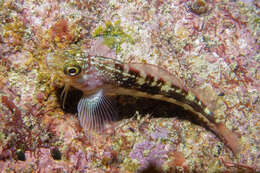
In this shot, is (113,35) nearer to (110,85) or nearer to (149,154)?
(110,85)

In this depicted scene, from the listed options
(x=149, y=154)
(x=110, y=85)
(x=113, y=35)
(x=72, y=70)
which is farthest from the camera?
(x=113, y=35)

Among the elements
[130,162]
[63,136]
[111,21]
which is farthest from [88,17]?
[130,162]

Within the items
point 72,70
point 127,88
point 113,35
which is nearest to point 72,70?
point 72,70

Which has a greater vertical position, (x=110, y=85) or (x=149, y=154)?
(x=110, y=85)

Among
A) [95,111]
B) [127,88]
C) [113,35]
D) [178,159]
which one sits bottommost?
[178,159]

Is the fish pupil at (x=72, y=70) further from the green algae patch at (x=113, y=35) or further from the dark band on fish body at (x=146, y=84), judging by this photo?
the green algae patch at (x=113, y=35)

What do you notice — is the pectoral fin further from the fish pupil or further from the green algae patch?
the green algae patch

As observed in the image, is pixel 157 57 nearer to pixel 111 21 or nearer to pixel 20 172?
pixel 111 21

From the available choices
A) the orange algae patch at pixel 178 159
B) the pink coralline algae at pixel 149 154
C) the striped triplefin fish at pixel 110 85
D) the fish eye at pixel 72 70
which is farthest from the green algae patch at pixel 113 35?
the orange algae patch at pixel 178 159

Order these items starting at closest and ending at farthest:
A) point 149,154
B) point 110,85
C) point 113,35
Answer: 1. point 110,85
2. point 149,154
3. point 113,35
